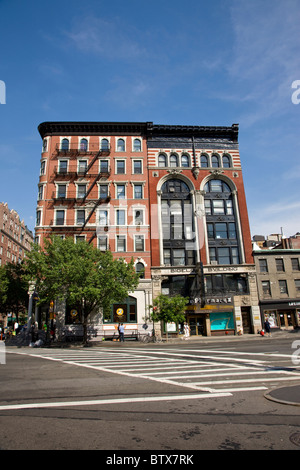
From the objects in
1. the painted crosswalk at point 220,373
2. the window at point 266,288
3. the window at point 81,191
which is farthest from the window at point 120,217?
the painted crosswalk at point 220,373

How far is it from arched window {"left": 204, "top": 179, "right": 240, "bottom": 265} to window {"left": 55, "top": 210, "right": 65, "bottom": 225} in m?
18.0

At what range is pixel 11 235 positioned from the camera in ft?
246

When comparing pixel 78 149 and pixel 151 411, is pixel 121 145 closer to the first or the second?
pixel 78 149

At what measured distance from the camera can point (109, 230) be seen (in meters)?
36.5

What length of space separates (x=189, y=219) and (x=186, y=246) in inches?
140

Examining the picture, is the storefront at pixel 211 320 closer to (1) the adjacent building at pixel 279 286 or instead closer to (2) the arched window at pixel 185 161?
(1) the adjacent building at pixel 279 286

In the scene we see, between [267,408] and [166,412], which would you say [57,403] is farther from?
[267,408]

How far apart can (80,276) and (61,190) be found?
638 inches

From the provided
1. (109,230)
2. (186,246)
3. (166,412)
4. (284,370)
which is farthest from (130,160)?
(166,412)

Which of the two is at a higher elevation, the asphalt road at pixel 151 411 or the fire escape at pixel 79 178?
the fire escape at pixel 79 178

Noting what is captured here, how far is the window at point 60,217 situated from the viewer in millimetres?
36750

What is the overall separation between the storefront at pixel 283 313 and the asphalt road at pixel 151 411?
1061 inches

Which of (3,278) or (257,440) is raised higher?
(3,278)
